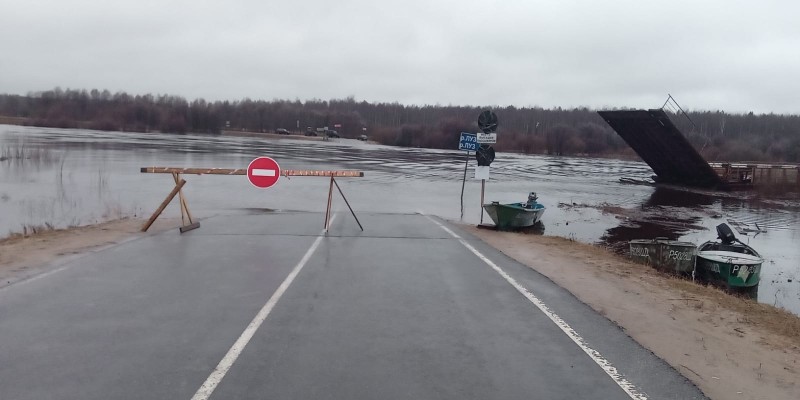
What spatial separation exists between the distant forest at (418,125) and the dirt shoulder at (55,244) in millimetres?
79980

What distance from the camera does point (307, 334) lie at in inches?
232

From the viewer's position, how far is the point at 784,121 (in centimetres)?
16200

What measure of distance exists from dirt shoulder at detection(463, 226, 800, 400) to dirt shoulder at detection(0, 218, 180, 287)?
7989 millimetres

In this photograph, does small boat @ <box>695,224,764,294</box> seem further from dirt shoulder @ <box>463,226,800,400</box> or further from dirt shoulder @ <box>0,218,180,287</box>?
dirt shoulder @ <box>0,218,180,287</box>

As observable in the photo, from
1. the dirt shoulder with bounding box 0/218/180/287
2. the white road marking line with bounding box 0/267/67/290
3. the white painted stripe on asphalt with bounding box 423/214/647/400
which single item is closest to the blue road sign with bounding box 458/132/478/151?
the dirt shoulder with bounding box 0/218/180/287

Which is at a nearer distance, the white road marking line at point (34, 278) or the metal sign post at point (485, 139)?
the white road marking line at point (34, 278)

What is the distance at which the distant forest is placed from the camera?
10719 cm

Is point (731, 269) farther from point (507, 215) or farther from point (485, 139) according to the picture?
point (485, 139)

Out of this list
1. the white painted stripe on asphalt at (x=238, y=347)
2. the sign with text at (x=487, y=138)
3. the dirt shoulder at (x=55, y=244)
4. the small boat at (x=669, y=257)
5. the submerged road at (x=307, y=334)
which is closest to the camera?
the white painted stripe on asphalt at (x=238, y=347)

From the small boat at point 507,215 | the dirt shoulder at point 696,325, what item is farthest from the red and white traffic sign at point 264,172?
the small boat at point 507,215

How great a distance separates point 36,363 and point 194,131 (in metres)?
122

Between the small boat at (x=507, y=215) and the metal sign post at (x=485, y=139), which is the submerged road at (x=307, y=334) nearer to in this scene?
the small boat at (x=507, y=215)

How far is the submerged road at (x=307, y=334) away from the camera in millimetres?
4688

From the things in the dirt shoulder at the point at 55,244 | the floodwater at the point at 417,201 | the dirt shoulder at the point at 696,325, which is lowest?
the floodwater at the point at 417,201
